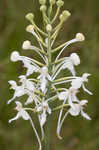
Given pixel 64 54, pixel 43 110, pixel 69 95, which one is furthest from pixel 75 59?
pixel 64 54

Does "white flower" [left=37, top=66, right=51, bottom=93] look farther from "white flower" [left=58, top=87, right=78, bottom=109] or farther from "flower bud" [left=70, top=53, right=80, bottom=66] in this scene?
"flower bud" [left=70, top=53, right=80, bottom=66]

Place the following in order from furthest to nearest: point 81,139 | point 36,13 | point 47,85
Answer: point 36,13, point 81,139, point 47,85

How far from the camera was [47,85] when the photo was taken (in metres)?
3.70

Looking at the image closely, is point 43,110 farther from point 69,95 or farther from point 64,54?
point 64,54

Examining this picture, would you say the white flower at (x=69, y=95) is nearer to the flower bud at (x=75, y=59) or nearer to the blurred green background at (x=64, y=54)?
the flower bud at (x=75, y=59)

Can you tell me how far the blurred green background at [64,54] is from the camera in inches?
248

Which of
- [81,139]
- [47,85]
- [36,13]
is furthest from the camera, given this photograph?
[36,13]

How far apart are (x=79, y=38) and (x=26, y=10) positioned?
12.1 ft

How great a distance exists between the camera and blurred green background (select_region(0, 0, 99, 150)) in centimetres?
631

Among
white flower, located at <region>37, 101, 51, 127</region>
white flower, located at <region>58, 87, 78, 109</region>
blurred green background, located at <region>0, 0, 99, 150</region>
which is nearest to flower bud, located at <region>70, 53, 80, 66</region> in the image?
white flower, located at <region>58, 87, 78, 109</region>

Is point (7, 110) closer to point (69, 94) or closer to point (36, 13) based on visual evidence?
point (36, 13)

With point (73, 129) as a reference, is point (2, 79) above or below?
above

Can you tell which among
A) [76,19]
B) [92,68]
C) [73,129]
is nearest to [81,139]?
[73,129]

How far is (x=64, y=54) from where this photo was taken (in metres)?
6.82
